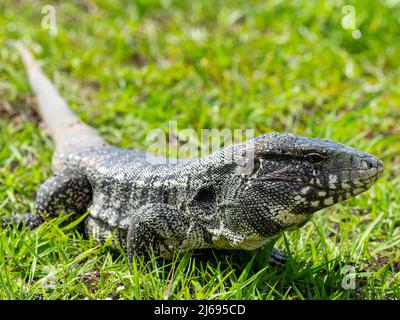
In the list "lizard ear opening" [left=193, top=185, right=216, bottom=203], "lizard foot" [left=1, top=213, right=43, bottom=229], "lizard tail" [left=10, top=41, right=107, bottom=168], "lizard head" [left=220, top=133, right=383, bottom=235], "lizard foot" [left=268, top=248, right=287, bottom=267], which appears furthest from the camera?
"lizard tail" [left=10, top=41, right=107, bottom=168]

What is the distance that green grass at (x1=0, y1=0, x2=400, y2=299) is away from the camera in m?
5.45

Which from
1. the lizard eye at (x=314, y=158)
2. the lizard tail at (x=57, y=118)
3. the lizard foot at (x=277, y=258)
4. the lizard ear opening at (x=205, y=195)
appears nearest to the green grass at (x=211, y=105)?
the lizard foot at (x=277, y=258)

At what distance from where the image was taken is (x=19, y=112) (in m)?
9.11

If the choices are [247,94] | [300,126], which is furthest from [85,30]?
[300,126]

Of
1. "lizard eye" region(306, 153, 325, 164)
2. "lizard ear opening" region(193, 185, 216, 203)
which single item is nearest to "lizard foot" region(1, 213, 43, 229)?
"lizard ear opening" region(193, 185, 216, 203)

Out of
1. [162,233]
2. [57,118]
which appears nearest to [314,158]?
[162,233]

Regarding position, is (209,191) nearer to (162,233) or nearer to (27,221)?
(162,233)

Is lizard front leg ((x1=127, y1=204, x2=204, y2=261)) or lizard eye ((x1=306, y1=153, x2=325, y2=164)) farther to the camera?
lizard front leg ((x1=127, y1=204, x2=204, y2=261))

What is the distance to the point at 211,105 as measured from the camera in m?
9.25

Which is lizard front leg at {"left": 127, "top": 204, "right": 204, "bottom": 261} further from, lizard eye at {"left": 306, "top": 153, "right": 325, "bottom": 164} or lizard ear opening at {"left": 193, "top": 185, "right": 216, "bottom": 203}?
lizard eye at {"left": 306, "top": 153, "right": 325, "bottom": 164}

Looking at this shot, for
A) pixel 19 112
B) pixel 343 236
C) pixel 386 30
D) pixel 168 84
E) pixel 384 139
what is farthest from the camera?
pixel 386 30

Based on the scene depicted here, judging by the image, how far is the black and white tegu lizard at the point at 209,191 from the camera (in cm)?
501
